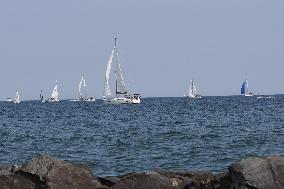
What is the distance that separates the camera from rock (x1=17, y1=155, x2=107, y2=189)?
54.2 feet

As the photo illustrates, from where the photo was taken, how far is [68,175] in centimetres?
1675

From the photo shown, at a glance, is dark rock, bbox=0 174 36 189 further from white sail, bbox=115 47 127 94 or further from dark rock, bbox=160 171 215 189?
white sail, bbox=115 47 127 94

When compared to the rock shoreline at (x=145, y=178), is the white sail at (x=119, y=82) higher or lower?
higher

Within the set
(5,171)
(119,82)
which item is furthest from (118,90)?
(5,171)

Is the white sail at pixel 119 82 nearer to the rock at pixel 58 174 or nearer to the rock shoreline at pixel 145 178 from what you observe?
the rock shoreline at pixel 145 178

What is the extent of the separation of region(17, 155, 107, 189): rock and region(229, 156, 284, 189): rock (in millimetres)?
3615

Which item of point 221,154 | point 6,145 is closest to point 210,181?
point 221,154

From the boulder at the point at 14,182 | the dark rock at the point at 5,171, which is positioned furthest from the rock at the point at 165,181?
the dark rock at the point at 5,171

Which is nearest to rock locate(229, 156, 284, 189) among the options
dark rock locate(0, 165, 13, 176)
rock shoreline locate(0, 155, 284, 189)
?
rock shoreline locate(0, 155, 284, 189)

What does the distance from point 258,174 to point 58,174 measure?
495 cm

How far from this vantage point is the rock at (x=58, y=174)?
16531 mm

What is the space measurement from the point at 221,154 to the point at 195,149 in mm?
3259

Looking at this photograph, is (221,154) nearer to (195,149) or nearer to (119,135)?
(195,149)

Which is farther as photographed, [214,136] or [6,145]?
[214,136]
